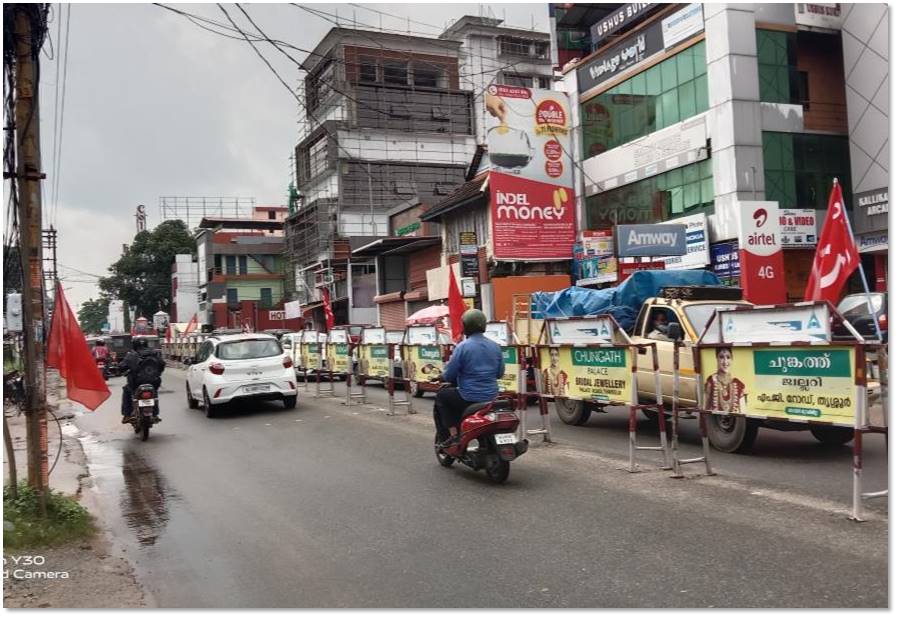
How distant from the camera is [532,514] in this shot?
6.39 m

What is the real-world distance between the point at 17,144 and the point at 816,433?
8.68 m

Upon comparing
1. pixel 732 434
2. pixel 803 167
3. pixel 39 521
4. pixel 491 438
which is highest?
pixel 803 167

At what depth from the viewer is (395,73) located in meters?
55.4

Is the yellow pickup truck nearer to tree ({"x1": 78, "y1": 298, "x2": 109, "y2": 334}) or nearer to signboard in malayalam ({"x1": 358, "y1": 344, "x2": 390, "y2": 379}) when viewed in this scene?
signboard in malayalam ({"x1": 358, "y1": 344, "x2": 390, "y2": 379})

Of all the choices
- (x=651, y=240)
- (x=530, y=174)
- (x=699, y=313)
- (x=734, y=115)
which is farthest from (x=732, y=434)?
(x=530, y=174)

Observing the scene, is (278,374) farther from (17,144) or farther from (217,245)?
(217,245)

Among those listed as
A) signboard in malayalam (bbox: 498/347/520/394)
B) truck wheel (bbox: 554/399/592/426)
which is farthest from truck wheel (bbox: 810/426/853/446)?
signboard in malayalam (bbox: 498/347/520/394)

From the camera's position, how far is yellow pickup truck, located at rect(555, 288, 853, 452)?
28.3 feet

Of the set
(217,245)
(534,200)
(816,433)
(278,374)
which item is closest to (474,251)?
(534,200)

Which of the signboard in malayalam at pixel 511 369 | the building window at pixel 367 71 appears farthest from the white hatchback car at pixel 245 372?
the building window at pixel 367 71

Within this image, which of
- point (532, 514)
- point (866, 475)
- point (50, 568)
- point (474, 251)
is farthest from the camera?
point (474, 251)

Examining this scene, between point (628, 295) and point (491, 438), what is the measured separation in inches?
257

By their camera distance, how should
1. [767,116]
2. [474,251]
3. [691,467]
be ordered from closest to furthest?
1. [691,467]
2. [767,116]
3. [474,251]

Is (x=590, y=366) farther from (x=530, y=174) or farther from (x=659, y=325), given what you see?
(x=530, y=174)
